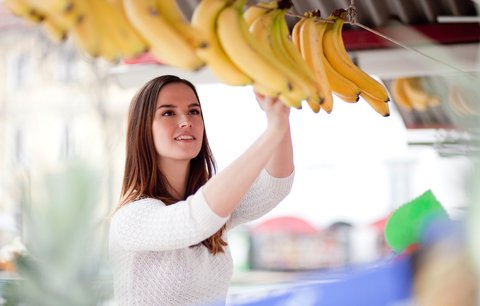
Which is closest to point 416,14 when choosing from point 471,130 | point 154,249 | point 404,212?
point 404,212

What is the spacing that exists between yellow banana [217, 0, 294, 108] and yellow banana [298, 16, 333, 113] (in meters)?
0.35

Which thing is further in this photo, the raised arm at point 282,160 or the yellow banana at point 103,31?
the raised arm at point 282,160

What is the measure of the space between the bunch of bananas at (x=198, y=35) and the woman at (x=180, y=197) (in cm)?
7

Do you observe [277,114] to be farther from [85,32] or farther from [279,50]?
[85,32]

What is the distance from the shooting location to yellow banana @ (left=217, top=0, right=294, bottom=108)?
4.84ft

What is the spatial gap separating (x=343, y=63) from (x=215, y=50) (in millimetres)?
629

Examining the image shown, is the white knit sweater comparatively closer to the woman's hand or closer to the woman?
the woman

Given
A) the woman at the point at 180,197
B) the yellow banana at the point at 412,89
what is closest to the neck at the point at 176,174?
the woman at the point at 180,197

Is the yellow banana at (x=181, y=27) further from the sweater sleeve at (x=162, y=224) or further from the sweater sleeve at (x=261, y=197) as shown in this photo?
the sweater sleeve at (x=261, y=197)

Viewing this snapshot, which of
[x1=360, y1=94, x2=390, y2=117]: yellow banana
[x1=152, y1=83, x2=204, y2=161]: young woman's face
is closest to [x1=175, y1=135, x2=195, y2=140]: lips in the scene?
[x1=152, y1=83, x2=204, y2=161]: young woman's face

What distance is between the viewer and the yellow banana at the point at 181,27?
146 centimetres

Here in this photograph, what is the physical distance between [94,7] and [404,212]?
82 centimetres

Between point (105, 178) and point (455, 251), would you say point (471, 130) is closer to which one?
point (455, 251)

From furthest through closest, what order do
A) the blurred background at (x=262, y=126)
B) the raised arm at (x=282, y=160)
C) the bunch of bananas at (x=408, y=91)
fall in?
the bunch of bananas at (x=408, y=91) → the raised arm at (x=282, y=160) → the blurred background at (x=262, y=126)
